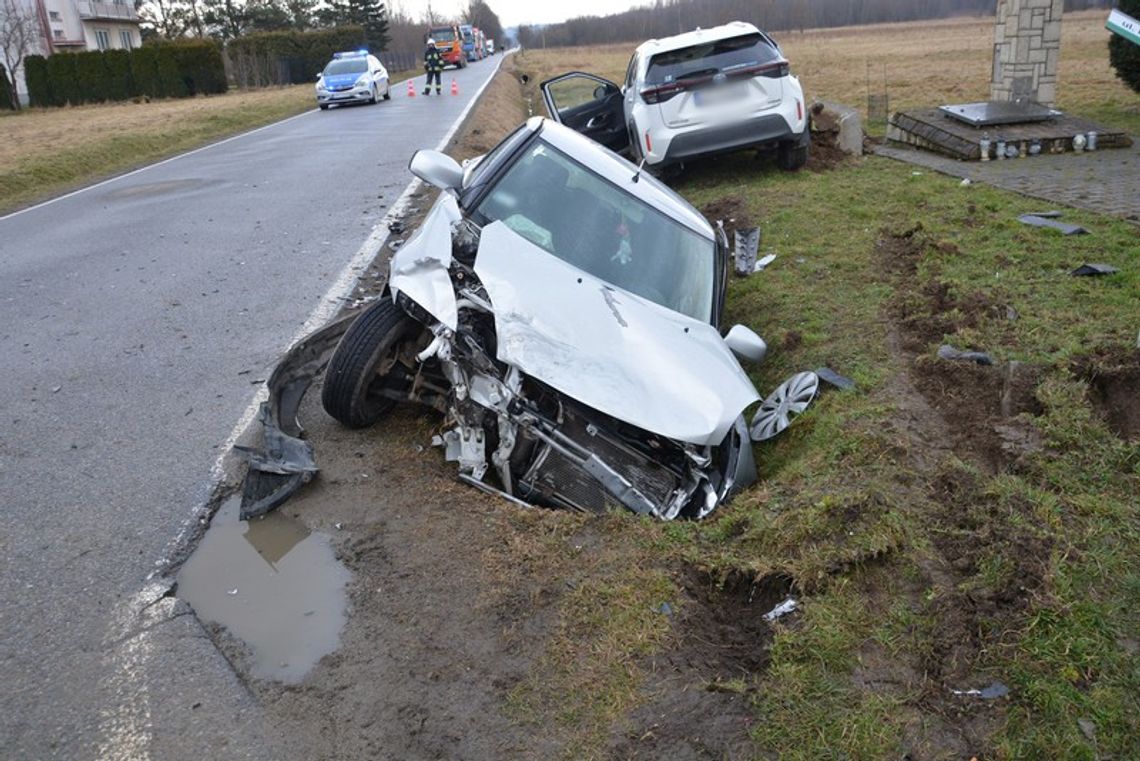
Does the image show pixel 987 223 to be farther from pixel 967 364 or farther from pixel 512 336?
pixel 512 336

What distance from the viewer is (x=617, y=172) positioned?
5.84 m

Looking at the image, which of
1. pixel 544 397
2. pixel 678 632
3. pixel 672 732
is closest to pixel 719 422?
pixel 544 397

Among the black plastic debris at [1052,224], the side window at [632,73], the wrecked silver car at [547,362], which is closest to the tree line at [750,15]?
the side window at [632,73]

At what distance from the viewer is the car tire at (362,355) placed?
475 centimetres

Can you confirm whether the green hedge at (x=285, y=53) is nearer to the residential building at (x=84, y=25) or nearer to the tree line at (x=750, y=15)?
the residential building at (x=84, y=25)

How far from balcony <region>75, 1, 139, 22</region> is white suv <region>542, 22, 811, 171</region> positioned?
59.1 m

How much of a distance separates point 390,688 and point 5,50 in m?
48.0

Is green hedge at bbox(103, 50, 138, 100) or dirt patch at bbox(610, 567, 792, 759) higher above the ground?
green hedge at bbox(103, 50, 138, 100)

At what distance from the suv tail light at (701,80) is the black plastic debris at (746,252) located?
114 inches

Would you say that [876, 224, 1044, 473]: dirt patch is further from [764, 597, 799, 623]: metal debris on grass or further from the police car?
the police car

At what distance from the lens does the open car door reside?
11461mm

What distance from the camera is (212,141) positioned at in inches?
840

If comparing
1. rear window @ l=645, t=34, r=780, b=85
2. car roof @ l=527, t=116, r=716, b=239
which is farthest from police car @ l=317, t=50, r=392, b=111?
car roof @ l=527, t=116, r=716, b=239

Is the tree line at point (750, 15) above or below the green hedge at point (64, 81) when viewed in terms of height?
above
